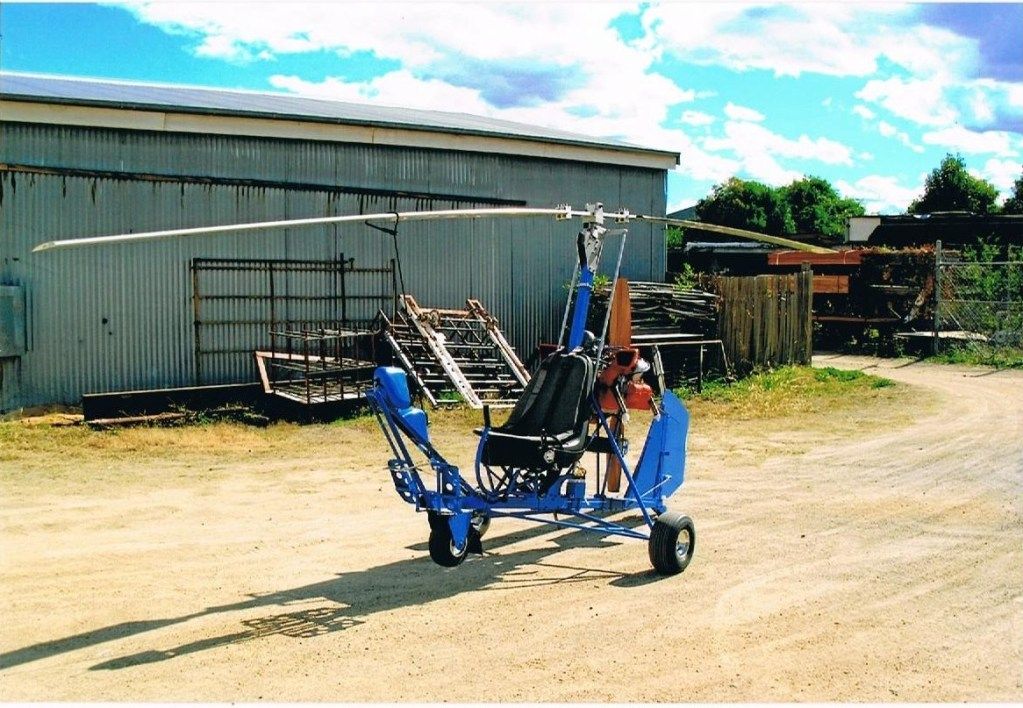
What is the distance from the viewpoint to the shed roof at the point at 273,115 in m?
17.8

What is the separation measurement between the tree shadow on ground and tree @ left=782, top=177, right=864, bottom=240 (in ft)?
164

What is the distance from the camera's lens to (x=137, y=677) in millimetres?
6246

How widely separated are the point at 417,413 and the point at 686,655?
8.96 ft

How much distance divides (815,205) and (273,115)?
144 feet

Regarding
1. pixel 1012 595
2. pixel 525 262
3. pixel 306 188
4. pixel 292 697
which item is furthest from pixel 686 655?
pixel 525 262

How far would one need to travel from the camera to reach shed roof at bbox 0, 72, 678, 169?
58.5ft

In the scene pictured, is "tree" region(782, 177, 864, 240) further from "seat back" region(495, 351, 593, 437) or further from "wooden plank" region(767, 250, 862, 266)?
"seat back" region(495, 351, 593, 437)

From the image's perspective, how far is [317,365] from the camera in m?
18.7

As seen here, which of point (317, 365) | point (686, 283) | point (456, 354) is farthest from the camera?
point (686, 283)

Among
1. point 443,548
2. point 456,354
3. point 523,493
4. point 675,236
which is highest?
point 675,236

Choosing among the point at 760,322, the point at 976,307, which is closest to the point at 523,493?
the point at 760,322

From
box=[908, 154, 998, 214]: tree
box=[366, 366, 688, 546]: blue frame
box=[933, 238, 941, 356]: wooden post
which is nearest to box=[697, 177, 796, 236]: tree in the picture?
box=[908, 154, 998, 214]: tree

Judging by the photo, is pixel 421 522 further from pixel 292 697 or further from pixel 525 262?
pixel 525 262

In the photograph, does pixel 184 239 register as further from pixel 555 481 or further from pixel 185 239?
pixel 555 481
